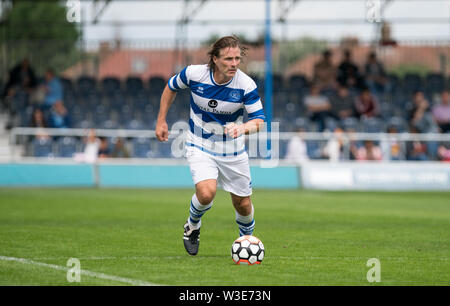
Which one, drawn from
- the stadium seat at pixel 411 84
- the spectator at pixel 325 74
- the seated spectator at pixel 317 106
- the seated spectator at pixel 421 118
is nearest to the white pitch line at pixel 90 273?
the seated spectator at pixel 317 106

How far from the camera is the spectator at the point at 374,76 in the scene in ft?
93.9

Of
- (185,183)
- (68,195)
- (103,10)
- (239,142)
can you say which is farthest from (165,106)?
(103,10)

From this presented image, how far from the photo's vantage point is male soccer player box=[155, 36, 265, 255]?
867 cm

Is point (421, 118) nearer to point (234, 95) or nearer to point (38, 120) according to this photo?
point (38, 120)

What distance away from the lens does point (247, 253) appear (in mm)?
8141

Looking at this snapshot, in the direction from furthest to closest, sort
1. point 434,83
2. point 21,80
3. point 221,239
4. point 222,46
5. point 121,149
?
point 434,83 → point 21,80 → point 121,149 → point 221,239 → point 222,46

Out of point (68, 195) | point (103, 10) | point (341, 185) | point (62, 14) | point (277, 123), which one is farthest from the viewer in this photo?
point (62, 14)

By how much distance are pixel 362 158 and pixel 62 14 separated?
53.5 meters

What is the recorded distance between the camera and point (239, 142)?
9008mm

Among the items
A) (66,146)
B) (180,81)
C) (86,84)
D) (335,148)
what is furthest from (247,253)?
(86,84)

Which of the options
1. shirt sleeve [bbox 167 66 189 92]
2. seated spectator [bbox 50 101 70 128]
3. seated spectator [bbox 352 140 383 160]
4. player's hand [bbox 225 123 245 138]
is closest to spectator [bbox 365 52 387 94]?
seated spectator [bbox 352 140 383 160]

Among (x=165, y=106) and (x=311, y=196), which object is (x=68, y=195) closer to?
(x=311, y=196)

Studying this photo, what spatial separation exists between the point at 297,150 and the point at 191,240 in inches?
558

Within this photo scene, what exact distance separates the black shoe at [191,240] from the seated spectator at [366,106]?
17626 mm
